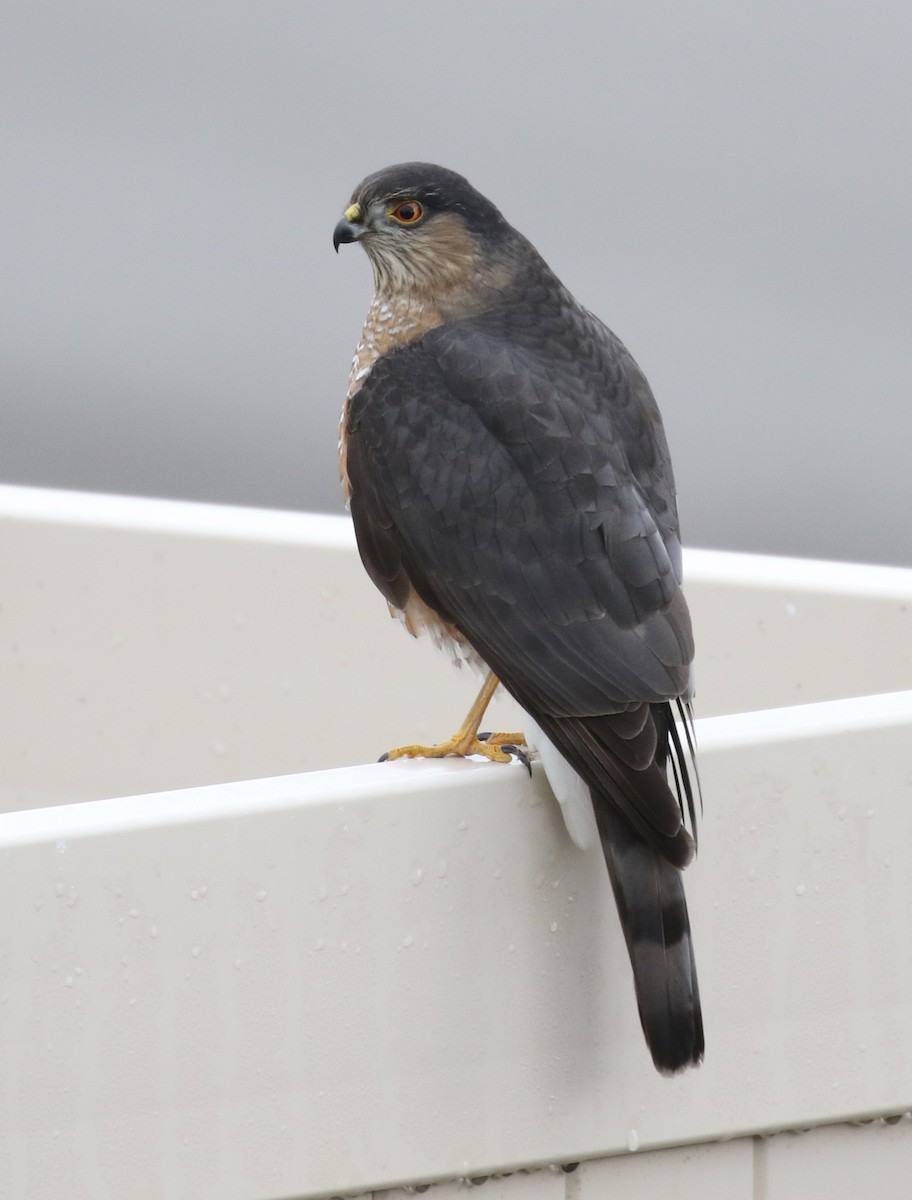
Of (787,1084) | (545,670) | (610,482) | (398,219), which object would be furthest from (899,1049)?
(398,219)

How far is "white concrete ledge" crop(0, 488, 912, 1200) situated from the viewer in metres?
2.05

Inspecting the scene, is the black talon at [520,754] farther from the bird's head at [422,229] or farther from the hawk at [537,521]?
the bird's head at [422,229]

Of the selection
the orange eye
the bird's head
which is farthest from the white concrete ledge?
the orange eye

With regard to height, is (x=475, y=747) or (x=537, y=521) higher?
(x=537, y=521)

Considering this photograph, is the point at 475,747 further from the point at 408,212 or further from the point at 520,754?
the point at 408,212

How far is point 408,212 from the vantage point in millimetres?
2947

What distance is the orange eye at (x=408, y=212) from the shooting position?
2932mm

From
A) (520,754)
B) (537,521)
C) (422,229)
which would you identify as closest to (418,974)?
(520,754)

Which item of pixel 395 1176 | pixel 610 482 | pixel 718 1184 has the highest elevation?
pixel 610 482

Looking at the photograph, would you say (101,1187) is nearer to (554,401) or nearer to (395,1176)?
(395,1176)

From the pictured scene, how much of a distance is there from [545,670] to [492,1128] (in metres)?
0.57

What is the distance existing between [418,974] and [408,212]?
126 cm

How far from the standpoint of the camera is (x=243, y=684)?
3.66 metres

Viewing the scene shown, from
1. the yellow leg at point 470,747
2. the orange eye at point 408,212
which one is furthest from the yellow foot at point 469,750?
the orange eye at point 408,212
